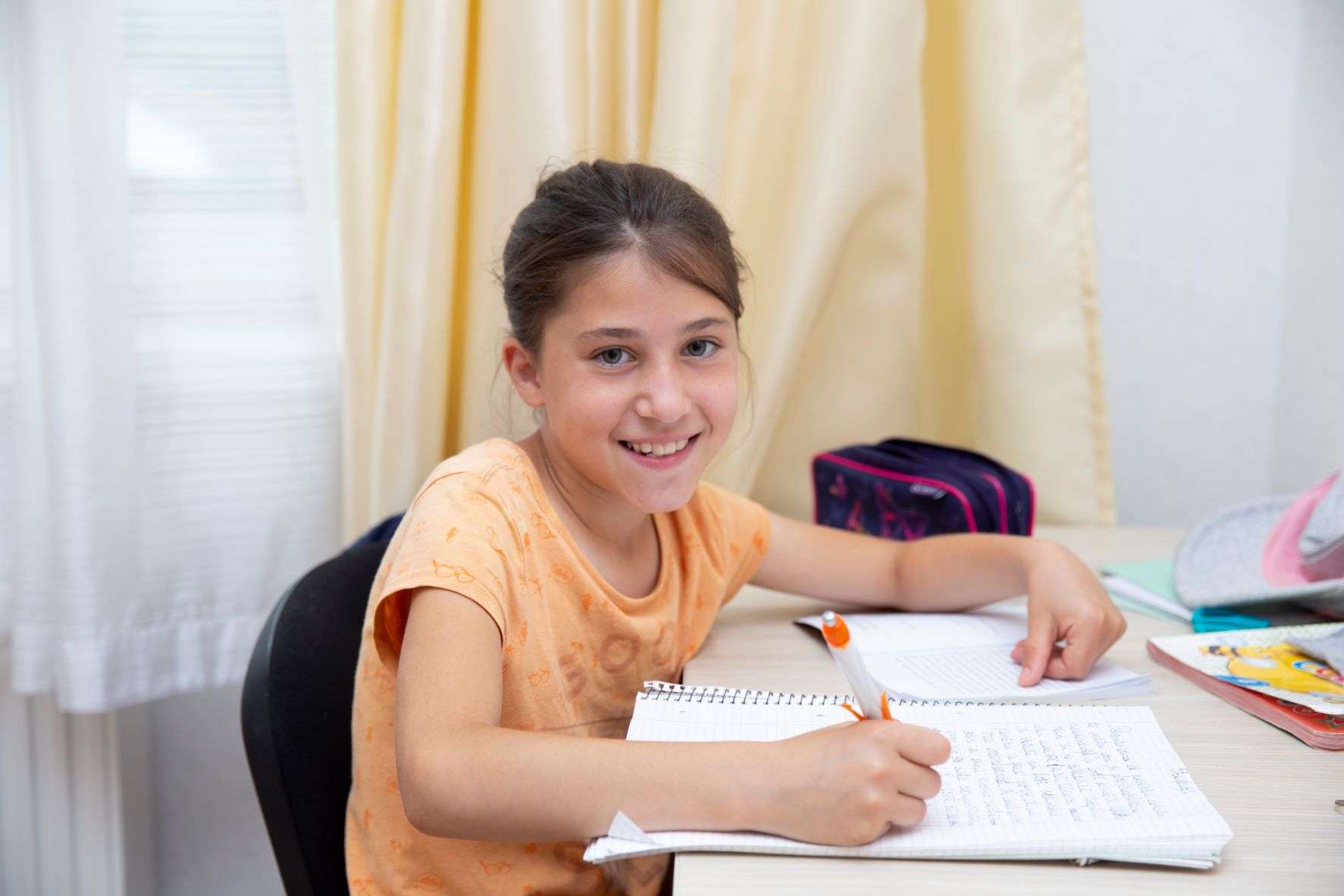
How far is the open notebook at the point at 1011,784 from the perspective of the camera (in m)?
0.61

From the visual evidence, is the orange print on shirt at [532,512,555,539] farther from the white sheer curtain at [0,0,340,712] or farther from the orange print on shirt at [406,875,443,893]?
the white sheer curtain at [0,0,340,712]

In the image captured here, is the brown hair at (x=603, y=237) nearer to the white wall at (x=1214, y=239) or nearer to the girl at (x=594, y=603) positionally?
the girl at (x=594, y=603)

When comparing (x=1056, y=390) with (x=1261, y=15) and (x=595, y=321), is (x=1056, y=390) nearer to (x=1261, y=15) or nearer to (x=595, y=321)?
(x=1261, y=15)

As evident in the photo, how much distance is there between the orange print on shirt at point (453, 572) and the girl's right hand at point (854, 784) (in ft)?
0.78

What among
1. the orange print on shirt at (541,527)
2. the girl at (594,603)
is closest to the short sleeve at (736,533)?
the girl at (594,603)

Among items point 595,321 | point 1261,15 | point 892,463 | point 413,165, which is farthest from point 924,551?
point 1261,15

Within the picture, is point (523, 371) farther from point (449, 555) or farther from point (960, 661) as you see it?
point (960, 661)

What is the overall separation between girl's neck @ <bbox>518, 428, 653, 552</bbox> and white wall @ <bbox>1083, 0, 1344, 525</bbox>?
35.9 inches

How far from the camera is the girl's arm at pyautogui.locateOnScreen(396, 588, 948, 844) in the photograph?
0.62 metres

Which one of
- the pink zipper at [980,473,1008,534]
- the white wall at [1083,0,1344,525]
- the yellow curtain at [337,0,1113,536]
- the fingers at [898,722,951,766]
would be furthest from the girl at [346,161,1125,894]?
the white wall at [1083,0,1344,525]

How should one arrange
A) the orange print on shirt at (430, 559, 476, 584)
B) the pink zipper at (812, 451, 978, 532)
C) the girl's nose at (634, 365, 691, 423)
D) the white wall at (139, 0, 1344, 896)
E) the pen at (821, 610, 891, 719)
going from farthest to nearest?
the white wall at (139, 0, 1344, 896) < the pink zipper at (812, 451, 978, 532) < the girl's nose at (634, 365, 691, 423) < the orange print on shirt at (430, 559, 476, 584) < the pen at (821, 610, 891, 719)

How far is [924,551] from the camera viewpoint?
110 centimetres

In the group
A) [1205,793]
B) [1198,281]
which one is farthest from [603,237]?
[1198,281]

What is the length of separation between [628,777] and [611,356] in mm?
353
